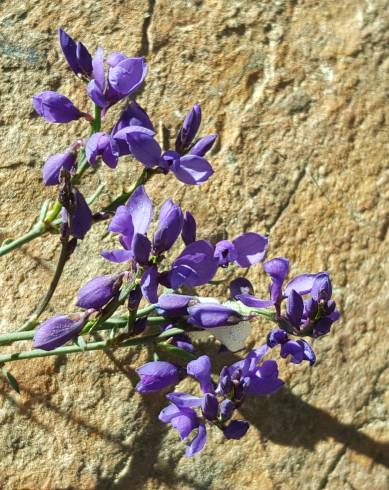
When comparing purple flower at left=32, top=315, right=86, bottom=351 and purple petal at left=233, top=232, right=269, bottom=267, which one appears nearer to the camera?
purple flower at left=32, top=315, right=86, bottom=351

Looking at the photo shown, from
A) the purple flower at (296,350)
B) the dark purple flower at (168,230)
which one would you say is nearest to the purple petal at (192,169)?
the dark purple flower at (168,230)

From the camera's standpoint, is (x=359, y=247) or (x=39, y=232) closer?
(x=39, y=232)

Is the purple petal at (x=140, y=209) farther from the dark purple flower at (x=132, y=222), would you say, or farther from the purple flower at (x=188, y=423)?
the purple flower at (x=188, y=423)

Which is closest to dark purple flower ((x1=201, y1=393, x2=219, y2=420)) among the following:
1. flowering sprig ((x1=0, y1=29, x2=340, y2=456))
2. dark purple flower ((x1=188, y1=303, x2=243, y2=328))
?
flowering sprig ((x1=0, y1=29, x2=340, y2=456))

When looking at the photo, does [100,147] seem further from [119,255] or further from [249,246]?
[249,246]

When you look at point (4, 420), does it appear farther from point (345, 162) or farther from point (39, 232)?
point (345, 162)

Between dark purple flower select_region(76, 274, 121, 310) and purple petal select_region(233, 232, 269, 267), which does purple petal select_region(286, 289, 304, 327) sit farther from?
dark purple flower select_region(76, 274, 121, 310)

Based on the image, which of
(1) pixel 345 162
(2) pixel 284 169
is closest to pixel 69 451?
(2) pixel 284 169
